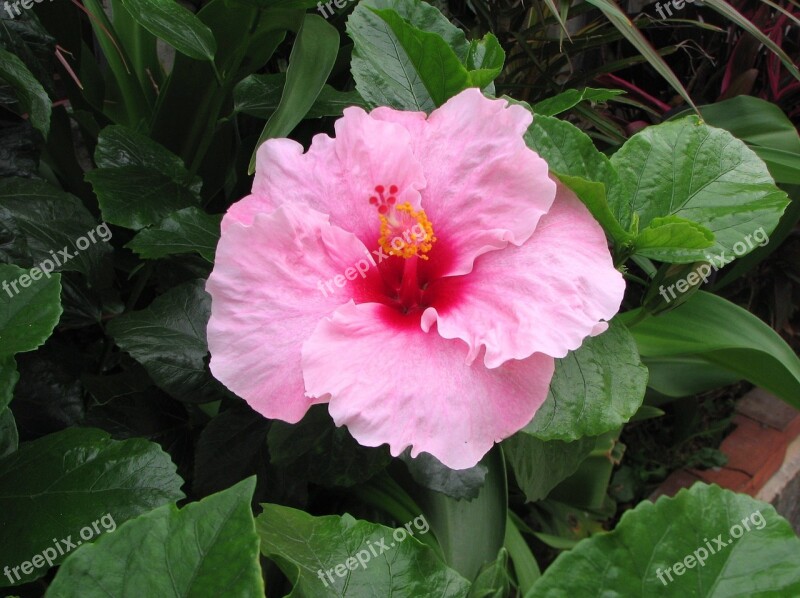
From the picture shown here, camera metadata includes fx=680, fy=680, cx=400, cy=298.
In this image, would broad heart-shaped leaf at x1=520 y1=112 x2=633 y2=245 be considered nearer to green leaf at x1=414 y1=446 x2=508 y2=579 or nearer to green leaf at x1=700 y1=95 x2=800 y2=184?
green leaf at x1=414 y1=446 x2=508 y2=579

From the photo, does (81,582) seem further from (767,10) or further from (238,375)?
(767,10)

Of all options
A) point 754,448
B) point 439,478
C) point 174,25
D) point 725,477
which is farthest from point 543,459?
point 754,448

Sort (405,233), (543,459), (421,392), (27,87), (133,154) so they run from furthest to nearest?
(543,459), (133,154), (27,87), (405,233), (421,392)

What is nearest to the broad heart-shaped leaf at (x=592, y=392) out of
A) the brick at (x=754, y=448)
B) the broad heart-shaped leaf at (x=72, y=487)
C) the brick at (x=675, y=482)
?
the broad heart-shaped leaf at (x=72, y=487)

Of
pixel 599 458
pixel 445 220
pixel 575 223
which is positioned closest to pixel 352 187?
pixel 445 220

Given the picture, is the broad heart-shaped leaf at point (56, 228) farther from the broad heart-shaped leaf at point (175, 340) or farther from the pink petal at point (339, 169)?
the pink petal at point (339, 169)

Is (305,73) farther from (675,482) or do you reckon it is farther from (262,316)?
(675,482)
